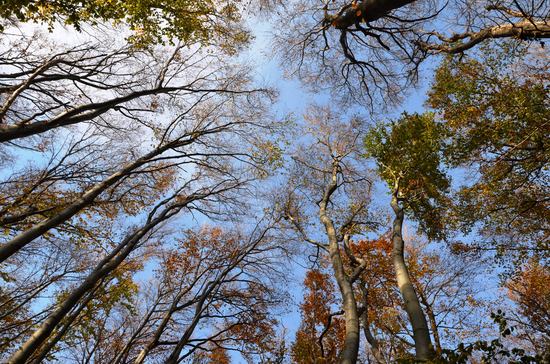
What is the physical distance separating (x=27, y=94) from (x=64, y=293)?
19.9 feet

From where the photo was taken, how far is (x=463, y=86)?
362 inches

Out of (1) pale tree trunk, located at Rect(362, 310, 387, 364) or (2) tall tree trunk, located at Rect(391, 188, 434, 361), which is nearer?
(2) tall tree trunk, located at Rect(391, 188, 434, 361)

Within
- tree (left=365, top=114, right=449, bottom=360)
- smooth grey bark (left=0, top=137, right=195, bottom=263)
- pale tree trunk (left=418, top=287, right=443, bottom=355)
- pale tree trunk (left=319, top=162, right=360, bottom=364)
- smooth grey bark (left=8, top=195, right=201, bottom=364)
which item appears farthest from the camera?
pale tree trunk (left=418, top=287, right=443, bottom=355)

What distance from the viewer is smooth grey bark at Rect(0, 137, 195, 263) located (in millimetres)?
4559

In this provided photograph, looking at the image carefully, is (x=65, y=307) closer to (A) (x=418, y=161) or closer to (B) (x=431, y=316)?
(A) (x=418, y=161)

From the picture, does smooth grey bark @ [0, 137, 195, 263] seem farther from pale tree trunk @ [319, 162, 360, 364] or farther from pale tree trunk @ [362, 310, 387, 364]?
pale tree trunk @ [362, 310, 387, 364]

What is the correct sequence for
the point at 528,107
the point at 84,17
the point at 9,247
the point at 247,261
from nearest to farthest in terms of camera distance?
the point at 9,247, the point at 84,17, the point at 528,107, the point at 247,261

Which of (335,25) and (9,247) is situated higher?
(335,25)

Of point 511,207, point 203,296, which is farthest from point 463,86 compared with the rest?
point 203,296

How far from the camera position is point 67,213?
5.55 meters

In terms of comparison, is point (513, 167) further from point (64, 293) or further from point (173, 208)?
point (64, 293)

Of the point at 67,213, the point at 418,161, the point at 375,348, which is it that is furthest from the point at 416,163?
the point at 67,213

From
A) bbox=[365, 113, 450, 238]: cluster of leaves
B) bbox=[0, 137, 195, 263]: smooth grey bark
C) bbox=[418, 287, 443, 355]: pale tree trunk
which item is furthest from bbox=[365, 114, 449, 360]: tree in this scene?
bbox=[0, 137, 195, 263]: smooth grey bark

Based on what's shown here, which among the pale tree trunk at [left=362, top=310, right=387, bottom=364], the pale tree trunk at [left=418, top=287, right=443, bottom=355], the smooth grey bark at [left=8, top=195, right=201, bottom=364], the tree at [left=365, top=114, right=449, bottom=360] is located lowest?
the smooth grey bark at [left=8, top=195, right=201, bottom=364]
